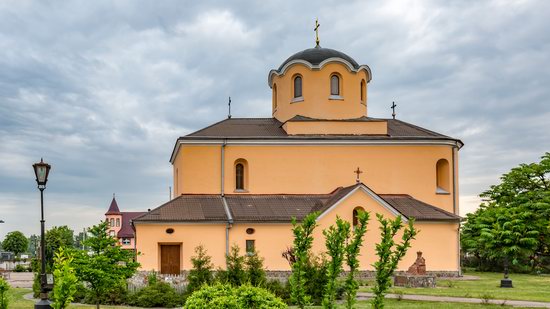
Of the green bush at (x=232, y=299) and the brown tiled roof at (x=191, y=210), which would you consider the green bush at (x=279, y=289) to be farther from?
the brown tiled roof at (x=191, y=210)

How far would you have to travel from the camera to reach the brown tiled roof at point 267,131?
34312mm

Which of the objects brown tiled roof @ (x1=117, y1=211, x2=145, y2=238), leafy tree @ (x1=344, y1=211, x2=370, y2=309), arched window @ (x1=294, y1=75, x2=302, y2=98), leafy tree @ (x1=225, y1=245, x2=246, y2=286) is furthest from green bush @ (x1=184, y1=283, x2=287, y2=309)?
brown tiled roof @ (x1=117, y1=211, x2=145, y2=238)

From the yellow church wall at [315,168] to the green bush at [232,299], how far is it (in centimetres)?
2313

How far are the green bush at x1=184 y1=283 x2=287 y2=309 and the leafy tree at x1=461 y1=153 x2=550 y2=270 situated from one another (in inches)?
881

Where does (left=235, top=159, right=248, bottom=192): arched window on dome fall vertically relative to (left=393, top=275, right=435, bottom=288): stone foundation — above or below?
above

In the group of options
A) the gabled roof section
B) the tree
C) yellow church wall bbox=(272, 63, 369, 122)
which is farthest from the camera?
the gabled roof section

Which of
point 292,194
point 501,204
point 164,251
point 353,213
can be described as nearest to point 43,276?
point 164,251

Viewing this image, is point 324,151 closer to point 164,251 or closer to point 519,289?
point 164,251

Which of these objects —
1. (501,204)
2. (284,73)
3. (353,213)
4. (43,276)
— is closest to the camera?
(43,276)

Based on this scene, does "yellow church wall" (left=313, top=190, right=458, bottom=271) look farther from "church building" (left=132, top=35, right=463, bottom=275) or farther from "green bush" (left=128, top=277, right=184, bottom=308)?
"green bush" (left=128, top=277, right=184, bottom=308)

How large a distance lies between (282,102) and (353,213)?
413 inches

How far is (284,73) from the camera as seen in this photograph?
122 feet

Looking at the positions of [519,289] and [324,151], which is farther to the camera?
[324,151]

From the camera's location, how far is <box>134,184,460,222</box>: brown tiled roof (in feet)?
99.8
